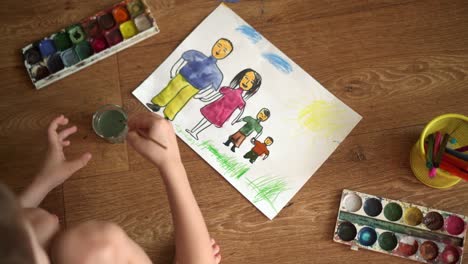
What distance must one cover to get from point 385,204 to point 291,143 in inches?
8.0

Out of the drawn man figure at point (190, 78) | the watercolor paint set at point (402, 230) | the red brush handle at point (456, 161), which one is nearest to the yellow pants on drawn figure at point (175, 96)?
the drawn man figure at point (190, 78)

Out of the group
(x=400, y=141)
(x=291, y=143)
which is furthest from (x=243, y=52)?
(x=400, y=141)

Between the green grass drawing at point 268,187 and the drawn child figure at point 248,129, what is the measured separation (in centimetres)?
7

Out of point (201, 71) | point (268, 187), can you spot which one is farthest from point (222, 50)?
point (268, 187)

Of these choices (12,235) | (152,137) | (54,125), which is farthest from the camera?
(54,125)

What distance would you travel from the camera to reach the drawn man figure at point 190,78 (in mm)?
861

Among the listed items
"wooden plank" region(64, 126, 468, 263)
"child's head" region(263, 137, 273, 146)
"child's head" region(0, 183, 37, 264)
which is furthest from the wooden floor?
"child's head" region(0, 183, 37, 264)

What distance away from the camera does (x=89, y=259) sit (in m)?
0.65

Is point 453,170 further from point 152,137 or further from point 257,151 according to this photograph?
point 152,137

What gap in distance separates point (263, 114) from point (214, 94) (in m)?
0.10

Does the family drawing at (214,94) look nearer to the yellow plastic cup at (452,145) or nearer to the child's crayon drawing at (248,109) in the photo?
the child's crayon drawing at (248,109)

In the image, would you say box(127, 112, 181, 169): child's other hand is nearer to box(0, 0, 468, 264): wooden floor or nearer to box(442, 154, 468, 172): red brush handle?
box(0, 0, 468, 264): wooden floor

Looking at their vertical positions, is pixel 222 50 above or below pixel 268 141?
above

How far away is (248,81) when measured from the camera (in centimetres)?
87
